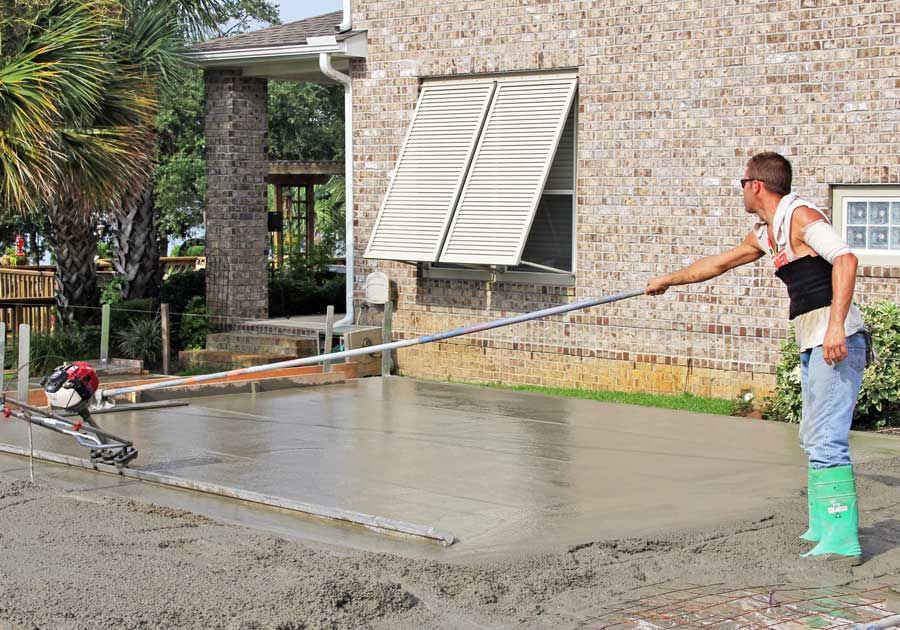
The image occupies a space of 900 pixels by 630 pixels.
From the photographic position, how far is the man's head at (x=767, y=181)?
6.80 metres

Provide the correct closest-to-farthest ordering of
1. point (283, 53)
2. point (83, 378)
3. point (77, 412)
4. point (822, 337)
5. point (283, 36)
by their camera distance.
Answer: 1. point (822, 337)
2. point (83, 378)
3. point (77, 412)
4. point (283, 53)
5. point (283, 36)

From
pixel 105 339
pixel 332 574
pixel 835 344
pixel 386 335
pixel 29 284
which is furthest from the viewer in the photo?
pixel 29 284

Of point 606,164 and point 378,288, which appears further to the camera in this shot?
point 378,288

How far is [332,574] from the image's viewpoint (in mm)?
6035

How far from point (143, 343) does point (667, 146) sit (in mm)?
7774

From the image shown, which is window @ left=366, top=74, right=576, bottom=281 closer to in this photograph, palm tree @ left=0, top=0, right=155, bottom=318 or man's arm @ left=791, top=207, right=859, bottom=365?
palm tree @ left=0, top=0, right=155, bottom=318

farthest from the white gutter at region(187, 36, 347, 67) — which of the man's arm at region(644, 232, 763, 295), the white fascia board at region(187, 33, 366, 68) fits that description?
the man's arm at region(644, 232, 763, 295)

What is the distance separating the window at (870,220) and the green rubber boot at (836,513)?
5.74 metres

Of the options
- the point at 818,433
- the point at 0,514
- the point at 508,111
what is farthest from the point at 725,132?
the point at 0,514

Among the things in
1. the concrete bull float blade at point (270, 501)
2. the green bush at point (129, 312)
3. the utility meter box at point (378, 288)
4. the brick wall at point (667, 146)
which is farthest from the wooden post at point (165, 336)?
the concrete bull float blade at point (270, 501)

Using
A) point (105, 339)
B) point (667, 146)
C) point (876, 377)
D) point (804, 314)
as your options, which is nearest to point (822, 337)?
point (804, 314)

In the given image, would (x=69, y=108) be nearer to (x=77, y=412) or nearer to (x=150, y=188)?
(x=150, y=188)

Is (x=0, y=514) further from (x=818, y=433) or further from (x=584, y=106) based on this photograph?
(x=584, y=106)

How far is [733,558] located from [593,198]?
7695 millimetres
